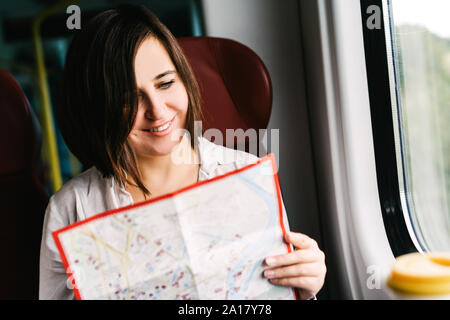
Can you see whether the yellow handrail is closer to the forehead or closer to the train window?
the forehead

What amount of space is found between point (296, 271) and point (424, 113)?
1.98 feet

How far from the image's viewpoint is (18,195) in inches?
53.0

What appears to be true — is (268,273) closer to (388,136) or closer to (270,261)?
(270,261)

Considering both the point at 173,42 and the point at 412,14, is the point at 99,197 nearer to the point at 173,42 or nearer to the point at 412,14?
the point at 173,42

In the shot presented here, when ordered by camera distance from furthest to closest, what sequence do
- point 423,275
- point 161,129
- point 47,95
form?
A: 1. point 47,95
2. point 161,129
3. point 423,275

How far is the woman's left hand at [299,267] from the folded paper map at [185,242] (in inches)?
0.8

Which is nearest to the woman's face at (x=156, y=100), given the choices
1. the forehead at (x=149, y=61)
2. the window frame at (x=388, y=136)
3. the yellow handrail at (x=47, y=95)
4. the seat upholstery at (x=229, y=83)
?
the forehead at (x=149, y=61)

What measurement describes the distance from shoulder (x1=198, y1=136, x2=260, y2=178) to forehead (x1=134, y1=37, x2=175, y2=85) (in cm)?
25

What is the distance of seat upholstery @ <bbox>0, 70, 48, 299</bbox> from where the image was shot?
4.22ft

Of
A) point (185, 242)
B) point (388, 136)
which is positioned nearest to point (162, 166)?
Answer: point (185, 242)

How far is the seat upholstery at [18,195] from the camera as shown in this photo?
1286 mm

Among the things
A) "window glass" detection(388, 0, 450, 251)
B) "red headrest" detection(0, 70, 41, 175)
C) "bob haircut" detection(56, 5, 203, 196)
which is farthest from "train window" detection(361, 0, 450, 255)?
"red headrest" detection(0, 70, 41, 175)

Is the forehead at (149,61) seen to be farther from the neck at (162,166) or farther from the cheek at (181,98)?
the neck at (162,166)
